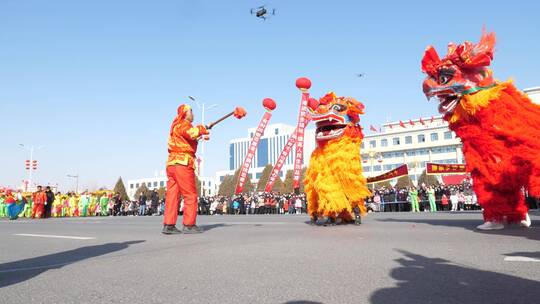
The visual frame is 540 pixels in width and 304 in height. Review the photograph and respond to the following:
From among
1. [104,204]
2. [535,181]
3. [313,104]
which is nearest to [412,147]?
[104,204]

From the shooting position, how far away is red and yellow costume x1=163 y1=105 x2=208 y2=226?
7418mm

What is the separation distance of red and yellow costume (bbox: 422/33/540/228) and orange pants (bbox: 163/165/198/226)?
466cm

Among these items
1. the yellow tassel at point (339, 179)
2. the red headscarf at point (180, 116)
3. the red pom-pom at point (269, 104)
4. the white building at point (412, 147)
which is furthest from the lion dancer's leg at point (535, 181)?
the white building at point (412, 147)

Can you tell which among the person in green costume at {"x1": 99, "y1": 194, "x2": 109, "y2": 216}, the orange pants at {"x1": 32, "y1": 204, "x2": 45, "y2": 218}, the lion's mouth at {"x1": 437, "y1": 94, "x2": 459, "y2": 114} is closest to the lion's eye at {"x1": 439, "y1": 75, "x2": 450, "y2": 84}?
the lion's mouth at {"x1": 437, "y1": 94, "x2": 459, "y2": 114}

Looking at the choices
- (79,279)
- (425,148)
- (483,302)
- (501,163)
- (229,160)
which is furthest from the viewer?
(229,160)

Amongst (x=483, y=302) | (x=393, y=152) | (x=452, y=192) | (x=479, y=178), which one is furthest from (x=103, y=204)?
(x=393, y=152)

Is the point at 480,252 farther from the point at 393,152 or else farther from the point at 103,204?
the point at 393,152

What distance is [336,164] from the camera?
8.37 meters

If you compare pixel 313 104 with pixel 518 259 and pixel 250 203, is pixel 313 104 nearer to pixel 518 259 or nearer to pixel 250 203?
pixel 518 259

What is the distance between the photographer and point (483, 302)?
2.05 m

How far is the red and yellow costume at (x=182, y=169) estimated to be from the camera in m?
7.42

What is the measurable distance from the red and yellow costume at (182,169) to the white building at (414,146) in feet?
246

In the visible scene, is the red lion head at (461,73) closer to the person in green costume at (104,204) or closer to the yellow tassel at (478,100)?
the yellow tassel at (478,100)

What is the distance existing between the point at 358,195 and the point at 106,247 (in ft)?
16.8
